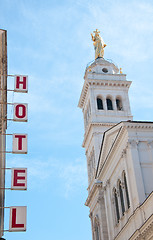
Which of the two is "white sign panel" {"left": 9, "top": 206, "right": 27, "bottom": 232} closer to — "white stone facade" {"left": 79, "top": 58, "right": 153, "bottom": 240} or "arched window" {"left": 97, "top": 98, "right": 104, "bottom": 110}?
"white stone facade" {"left": 79, "top": 58, "right": 153, "bottom": 240}

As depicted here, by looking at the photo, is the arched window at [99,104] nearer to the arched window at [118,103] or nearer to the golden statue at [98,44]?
the arched window at [118,103]

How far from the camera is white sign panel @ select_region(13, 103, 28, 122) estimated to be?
76.6 ft

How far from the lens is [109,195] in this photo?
35125 mm

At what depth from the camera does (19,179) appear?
70.6 ft

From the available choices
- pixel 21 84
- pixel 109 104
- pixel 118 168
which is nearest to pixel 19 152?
pixel 21 84

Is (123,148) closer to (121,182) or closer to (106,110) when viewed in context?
(121,182)

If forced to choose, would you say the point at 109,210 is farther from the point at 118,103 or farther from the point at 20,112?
the point at 118,103

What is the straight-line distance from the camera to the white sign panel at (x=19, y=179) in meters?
21.2

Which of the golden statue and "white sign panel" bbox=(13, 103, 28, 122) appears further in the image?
the golden statue

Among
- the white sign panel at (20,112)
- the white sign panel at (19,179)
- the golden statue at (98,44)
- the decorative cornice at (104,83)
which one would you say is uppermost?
the golden statue at (98,44)

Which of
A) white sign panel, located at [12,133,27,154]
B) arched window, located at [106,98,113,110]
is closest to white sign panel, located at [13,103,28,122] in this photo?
white sign panel, located at [12,133,27,154]

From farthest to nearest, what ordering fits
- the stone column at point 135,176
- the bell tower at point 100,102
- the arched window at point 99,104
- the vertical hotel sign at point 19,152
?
the arched window at point 99,104 → the bell tower at point 100,102 → the stone column at point 135,176 → the vertical hotel sign at point 19,152

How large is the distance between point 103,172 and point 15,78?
1627 cm

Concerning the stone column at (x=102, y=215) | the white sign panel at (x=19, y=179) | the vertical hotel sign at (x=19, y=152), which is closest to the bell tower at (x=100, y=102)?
the stone column at (x=102, y=215)
